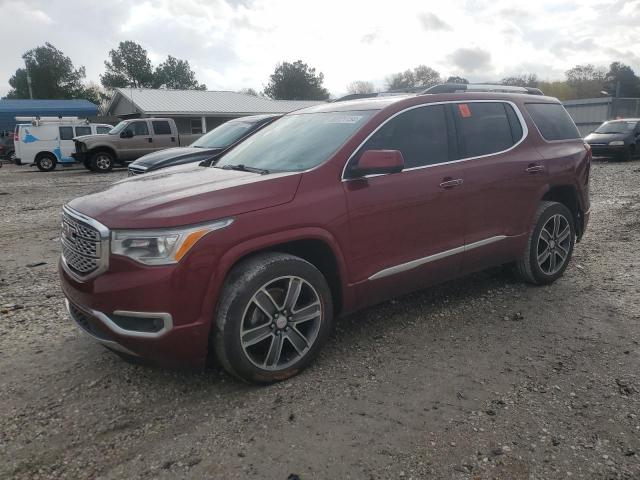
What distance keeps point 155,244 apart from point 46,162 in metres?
21.8

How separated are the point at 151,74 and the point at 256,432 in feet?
263

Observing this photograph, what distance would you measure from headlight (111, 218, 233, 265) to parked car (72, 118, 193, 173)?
16.7 metres

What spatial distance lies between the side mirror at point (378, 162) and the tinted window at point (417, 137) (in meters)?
0.25

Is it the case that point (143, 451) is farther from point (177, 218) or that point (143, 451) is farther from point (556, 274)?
point (556, 274)

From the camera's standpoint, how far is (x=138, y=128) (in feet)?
61.6

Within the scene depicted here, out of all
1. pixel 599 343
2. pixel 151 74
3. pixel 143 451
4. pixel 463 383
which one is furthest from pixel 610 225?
pixel 151 74

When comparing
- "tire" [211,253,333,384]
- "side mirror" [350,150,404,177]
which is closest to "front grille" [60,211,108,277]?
"tire" [211,253,333,384]

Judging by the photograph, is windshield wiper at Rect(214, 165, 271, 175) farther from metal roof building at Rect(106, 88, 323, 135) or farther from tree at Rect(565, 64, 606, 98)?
tree at Rect(565, 64, 606, 98)

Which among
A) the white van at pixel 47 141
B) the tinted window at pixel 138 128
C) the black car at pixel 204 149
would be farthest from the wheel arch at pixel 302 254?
the white van at pixel 47 141

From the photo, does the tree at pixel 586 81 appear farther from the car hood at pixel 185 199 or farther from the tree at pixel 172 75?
the car hood at pixel 185 199

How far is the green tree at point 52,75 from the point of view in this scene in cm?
6825

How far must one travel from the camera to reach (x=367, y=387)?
3.21 metres

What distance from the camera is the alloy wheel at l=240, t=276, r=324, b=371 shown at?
313 centimetres

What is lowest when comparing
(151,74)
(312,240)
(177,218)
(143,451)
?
(143,451)
